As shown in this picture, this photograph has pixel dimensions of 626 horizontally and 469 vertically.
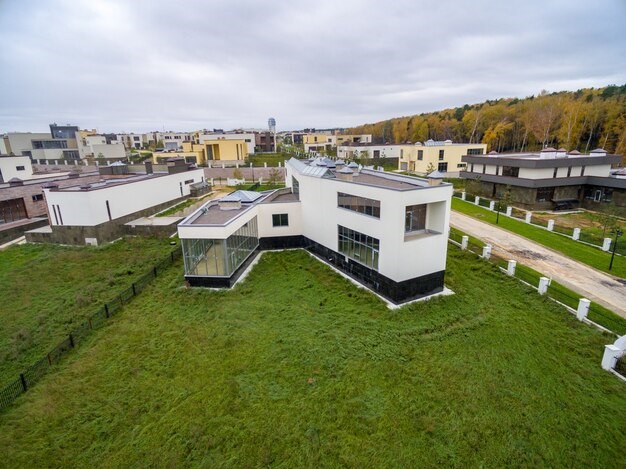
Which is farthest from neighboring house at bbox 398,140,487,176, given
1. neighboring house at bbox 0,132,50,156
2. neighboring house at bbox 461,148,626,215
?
neighboring house at bbox 0,132,50,156

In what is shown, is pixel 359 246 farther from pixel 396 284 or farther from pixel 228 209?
pixel 228 209

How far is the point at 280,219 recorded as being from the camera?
2402cm

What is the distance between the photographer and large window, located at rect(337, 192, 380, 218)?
55.6ft

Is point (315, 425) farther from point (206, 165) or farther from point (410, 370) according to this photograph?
point (206, 165)

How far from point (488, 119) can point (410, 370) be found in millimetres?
74978

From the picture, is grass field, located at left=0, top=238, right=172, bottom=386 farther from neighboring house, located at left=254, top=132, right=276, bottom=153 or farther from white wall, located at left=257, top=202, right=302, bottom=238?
neighboring house, located at left=254, top=132, right=276, bottom=153

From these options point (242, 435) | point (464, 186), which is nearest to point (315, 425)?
point (242, 435)

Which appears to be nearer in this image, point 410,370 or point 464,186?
point 410,370

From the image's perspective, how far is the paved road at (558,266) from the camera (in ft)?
52.6

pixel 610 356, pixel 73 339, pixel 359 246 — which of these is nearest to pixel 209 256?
pixel 73 339

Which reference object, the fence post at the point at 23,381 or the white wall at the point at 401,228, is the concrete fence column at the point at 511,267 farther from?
the fence post at the point at 23,381

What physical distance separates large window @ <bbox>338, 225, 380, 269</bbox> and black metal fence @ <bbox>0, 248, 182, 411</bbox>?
11934mm

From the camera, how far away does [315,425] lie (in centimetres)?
973

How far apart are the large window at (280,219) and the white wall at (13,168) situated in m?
39.9
